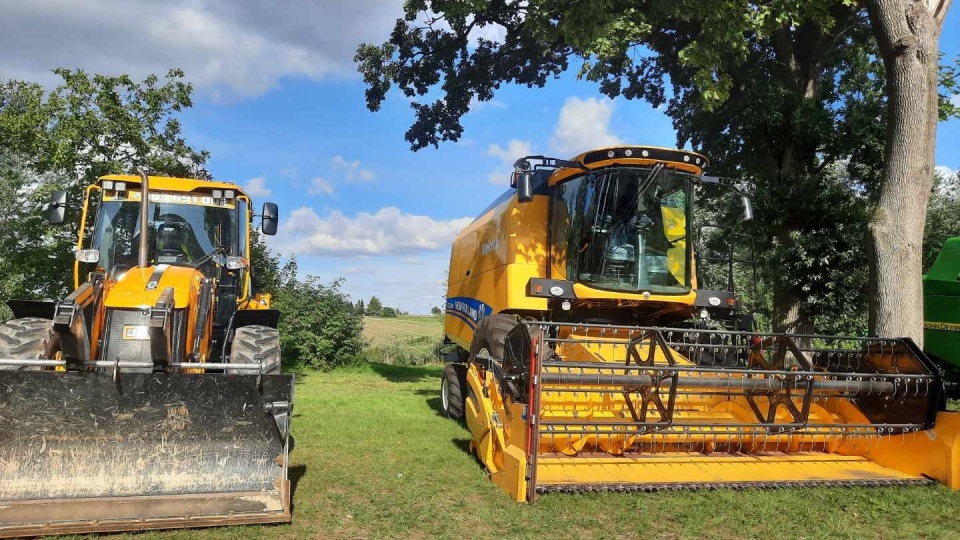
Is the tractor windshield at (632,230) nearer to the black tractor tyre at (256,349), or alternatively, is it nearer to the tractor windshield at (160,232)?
the black tractor tyre at (256,349)

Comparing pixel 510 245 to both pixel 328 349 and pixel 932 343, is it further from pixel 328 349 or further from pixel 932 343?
pixel 328 349

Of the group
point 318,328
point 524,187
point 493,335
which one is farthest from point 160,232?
point 318,328

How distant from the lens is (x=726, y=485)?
17.4 feet

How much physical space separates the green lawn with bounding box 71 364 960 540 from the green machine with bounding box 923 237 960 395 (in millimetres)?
6530

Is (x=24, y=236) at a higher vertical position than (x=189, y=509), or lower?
higher

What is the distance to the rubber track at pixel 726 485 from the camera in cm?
498

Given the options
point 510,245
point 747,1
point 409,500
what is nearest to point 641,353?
point 510,245

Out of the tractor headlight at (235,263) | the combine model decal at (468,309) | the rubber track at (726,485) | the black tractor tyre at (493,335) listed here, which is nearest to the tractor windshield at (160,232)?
the tractor headlight at (235,263)

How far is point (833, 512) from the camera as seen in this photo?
4980 mm

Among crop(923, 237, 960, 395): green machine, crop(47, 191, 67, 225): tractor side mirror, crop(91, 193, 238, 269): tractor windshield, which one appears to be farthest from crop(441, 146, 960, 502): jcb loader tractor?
crop(923, 237, 960, 395): green machine

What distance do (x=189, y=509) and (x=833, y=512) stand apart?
470 cm

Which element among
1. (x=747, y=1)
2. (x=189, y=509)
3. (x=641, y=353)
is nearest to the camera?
(x=189, y=509)

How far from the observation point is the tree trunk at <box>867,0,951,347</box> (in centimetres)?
824

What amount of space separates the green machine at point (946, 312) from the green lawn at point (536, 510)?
21.4 feet
